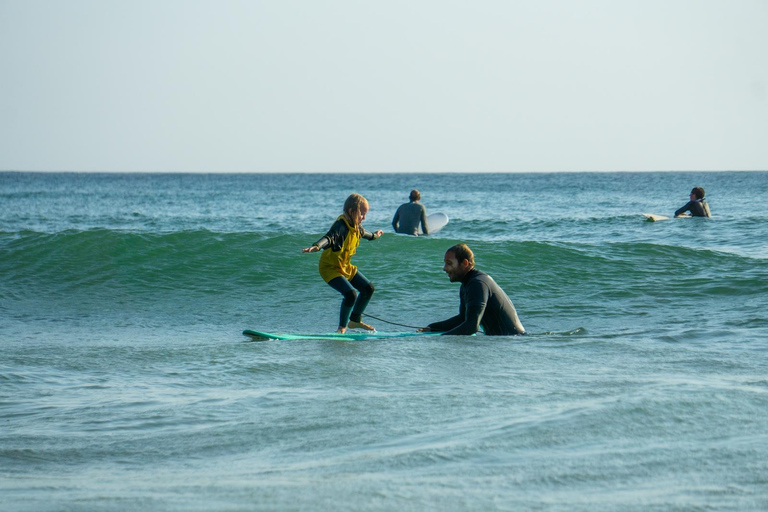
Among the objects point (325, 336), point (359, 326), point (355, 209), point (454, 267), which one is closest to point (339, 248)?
point (355, 209)

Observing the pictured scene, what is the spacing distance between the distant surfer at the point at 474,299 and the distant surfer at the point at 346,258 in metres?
1.14

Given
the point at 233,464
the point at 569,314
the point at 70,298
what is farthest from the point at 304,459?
the point at 70,298

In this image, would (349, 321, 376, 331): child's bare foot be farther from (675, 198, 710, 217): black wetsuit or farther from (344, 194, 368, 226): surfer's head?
(675, 198, 710, 217): black wetsuit

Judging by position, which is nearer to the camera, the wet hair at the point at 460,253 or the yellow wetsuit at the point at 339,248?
the wet hair at the point at 460,253

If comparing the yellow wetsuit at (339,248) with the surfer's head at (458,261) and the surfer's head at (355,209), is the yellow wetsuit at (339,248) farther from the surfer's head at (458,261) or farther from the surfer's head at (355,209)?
the surfer's head at (458,261)

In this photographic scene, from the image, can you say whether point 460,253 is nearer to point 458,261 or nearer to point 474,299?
point 458,261

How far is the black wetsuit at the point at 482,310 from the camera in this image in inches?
262

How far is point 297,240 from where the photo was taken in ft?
50.9

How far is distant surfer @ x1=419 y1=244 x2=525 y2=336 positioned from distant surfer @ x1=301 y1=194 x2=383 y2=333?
3.73ft

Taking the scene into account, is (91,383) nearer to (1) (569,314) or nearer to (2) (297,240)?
(1) (569,314)

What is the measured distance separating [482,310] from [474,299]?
0.13 meters

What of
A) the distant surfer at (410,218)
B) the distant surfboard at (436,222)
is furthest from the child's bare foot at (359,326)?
the distant surfboard at (436,222)

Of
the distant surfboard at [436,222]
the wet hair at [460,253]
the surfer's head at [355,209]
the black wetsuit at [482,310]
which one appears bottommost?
the black wetsuit at [482,310]

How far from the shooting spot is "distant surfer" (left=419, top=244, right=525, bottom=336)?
666cm
